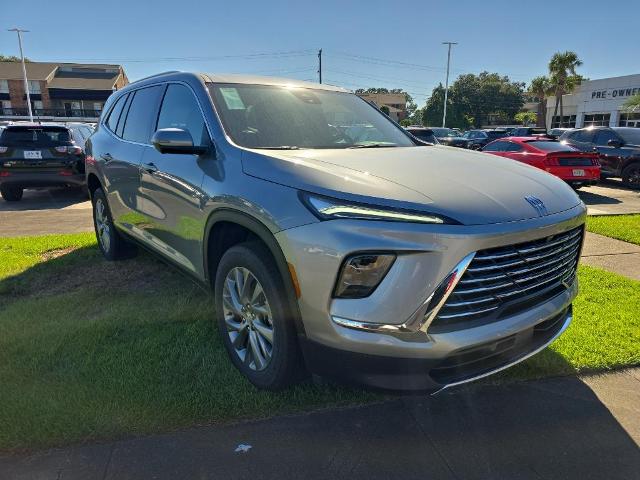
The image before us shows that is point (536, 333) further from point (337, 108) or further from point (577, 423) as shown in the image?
point (337, 108)

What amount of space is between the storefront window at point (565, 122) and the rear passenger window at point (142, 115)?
1947 inches

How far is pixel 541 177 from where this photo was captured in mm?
2844

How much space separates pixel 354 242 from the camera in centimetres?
204

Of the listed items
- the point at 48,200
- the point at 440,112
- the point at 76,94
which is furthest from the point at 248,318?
the point at 440,112

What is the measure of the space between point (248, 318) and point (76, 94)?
2282 inches

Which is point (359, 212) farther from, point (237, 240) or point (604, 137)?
point (604, 137)

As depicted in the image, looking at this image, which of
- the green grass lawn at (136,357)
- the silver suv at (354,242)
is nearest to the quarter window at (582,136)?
the green grass lawn at (136,357)

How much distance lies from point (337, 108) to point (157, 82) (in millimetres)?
1586

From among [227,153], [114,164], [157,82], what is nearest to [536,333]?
[227,153]

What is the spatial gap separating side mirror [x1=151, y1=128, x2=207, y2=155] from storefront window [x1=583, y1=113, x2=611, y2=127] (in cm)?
4439

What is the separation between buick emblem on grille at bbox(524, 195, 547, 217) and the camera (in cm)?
235

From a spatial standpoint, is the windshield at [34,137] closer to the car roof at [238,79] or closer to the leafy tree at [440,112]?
the car roof at [238,79]

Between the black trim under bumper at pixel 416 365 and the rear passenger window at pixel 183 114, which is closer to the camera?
the black trim under bumper at pixel 416 365

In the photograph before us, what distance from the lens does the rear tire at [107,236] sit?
17.0 ft
